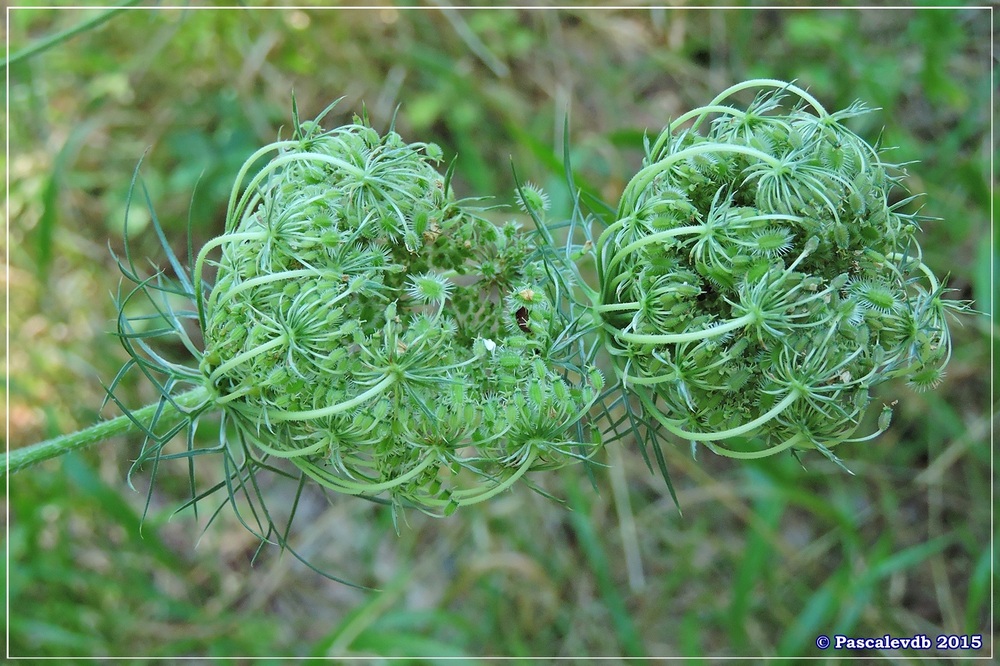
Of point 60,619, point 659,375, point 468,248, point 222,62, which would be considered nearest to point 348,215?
point 468,248

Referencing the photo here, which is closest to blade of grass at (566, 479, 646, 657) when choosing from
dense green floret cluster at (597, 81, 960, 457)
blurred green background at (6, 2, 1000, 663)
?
blurred green background at (6, 2, 1000, 663)

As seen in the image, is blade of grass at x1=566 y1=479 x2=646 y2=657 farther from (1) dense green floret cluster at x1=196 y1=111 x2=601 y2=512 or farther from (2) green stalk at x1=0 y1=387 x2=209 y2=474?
(2) green stalk at x1=0 y1=387 x2=209 y2=474

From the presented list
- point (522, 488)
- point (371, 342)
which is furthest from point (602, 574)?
point (371, 342)

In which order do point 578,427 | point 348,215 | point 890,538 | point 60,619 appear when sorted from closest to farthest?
1. point 348,215
2. point 578,427
3. point 60,619
4. point 890,538

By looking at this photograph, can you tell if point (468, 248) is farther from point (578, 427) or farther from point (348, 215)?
point (578, 427)

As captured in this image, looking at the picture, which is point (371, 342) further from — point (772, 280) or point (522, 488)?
point (522, 488)

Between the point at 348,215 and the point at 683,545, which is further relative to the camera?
the point at 683,545
